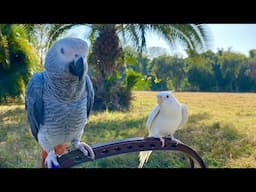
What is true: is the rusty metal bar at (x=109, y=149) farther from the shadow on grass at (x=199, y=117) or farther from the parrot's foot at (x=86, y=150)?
the shadow on grass at (x=199, y=117)

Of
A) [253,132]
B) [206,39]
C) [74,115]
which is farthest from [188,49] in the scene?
[74,115]

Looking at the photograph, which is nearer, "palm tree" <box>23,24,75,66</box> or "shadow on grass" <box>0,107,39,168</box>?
"shadow on grass" <box>0,107,39,168</box>

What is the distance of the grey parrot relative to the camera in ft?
5.26

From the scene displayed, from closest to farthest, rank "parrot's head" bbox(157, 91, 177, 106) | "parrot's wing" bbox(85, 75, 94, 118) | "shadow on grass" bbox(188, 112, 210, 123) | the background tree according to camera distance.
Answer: "parrot's wing" bbox(85, 75, 94, 118) → "parrot's head" bbox(157, 91, 177, 106) → "shadow on grass" bbox(188, 112, 210, 123) → the background tree

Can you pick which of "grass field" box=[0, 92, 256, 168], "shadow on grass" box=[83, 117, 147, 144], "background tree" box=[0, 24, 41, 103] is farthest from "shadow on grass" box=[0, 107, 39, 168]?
"shadow on grass" box=[83, 117, 147, 144]

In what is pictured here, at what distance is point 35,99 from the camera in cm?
175

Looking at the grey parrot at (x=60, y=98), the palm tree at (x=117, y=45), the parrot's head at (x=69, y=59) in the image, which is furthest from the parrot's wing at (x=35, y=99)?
the palm tree at (x=117, y=45)

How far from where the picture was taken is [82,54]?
62.9 inches

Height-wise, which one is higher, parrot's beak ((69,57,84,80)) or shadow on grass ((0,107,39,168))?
parrot's beak ((69,57,84,80))

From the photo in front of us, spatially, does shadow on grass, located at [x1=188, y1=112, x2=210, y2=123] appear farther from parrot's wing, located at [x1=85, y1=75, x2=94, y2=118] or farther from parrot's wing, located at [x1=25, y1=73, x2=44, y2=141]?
parrot's wing, located at [x1=25, y1=73, x2=44, y2=141]

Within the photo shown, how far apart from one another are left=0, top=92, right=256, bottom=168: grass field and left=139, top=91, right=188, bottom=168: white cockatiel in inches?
28.7

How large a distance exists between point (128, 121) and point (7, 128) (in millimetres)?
965

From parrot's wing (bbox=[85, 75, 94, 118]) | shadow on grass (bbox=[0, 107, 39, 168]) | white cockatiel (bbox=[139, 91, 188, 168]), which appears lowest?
shadow on grass (bbox=[0, 107, 39, 168])

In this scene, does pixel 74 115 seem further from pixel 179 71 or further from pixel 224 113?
pixel 224 113
